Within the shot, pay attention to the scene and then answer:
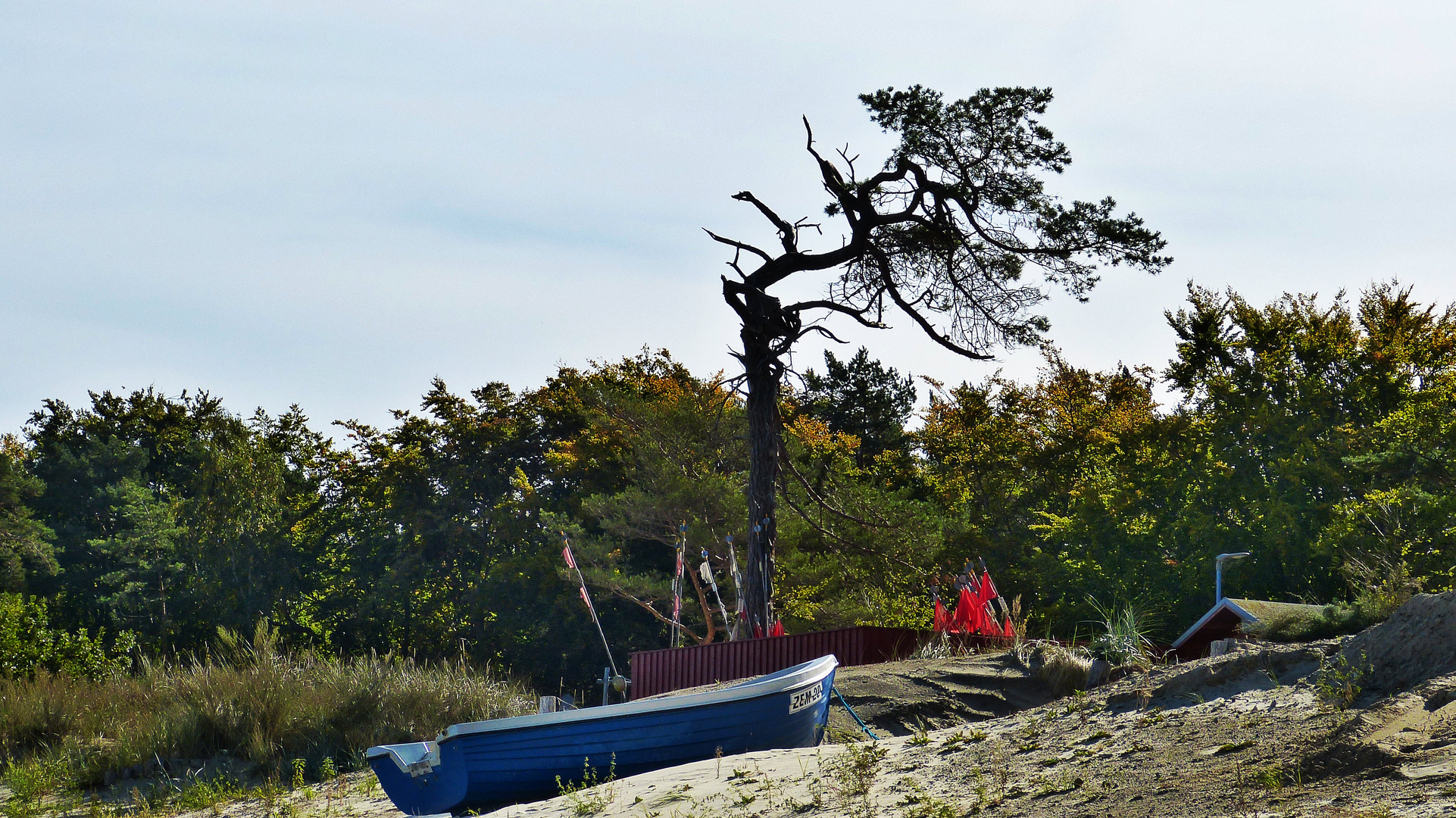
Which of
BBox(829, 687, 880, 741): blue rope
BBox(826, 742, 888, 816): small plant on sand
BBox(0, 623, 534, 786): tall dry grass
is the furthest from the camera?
BBox(0, 623, 534, 786): tall dry grass

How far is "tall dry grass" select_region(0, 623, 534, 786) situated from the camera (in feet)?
53.2

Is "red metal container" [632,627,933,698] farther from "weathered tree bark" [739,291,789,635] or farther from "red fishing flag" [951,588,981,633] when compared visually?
"weathered tree bark" [739,291,789,635]

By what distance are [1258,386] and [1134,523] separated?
4.28m

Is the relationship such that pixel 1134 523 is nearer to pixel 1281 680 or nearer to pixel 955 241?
pixel 955 241

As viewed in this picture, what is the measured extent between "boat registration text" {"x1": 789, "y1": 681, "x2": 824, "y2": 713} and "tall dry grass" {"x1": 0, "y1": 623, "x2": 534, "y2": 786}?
20.6 feet

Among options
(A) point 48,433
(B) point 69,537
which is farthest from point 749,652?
(A) point 48,433

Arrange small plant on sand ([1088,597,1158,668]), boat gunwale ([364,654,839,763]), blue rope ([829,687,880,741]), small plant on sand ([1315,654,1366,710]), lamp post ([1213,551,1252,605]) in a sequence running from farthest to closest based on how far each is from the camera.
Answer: lamp post ([1213,551,1252,605]) → blue rope ([829,687,880,741]) → boat gunwale ([364,654,839,763]) → small plant on sand ([1088,597,1158,668]) → small plant on sand ([1315,654,1366,710])

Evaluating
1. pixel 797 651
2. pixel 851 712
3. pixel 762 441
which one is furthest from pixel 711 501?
pixel 851 712

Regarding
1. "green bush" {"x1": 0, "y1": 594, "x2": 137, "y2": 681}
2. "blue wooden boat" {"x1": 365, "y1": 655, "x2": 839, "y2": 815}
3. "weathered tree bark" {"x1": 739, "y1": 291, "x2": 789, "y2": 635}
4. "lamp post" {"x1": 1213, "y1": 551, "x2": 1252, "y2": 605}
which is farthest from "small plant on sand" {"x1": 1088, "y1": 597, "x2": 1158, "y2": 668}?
"green bush" {"x1": 0, "y1": 594, "x2": 137, "y2": 681}

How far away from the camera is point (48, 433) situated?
145 ft

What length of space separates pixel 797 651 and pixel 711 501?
1295 centimetres

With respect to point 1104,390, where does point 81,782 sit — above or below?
below

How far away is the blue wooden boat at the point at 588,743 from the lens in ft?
37.7

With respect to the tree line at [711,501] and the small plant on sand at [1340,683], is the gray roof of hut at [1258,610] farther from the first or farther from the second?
the tree line at [711,501]
